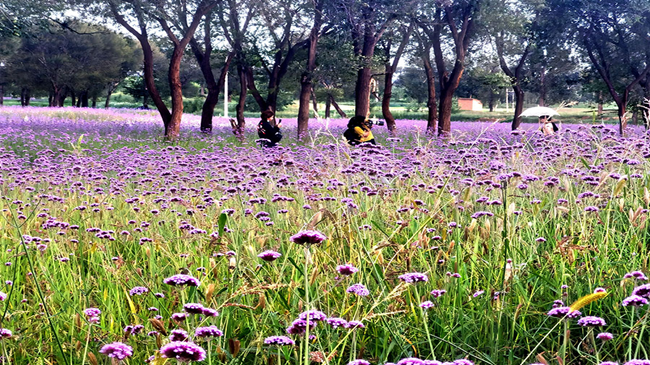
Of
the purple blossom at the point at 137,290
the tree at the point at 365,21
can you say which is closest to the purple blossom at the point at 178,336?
the purple blossom at the point at 137,290

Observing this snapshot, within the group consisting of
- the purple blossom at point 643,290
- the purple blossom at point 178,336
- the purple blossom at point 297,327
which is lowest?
the purple blossom at point 297,327

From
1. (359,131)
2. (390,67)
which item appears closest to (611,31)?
(390,67)

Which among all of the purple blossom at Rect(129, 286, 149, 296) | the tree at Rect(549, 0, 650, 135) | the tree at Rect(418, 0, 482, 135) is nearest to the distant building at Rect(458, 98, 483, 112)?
the tree at Rect(549, 0, 650, 135)

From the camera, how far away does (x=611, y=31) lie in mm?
24953

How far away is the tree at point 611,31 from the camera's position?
71.0 ft

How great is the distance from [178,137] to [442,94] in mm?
9419

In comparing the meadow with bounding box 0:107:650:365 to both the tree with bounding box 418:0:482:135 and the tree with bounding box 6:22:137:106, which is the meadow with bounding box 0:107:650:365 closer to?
the tree with bounding box 418:0:482:135

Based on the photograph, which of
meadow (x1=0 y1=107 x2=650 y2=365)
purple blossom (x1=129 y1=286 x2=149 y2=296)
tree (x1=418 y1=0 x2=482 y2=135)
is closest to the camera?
meadow (x1=0 y1=107 x2=650 y2=365)

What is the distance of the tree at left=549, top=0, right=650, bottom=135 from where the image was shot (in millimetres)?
21641

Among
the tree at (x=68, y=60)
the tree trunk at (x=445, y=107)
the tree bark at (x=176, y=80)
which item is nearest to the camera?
the tree bark at (x=176, y=80)

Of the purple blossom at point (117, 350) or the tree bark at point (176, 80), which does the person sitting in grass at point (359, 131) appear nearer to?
the tree bark at point (176, 80)

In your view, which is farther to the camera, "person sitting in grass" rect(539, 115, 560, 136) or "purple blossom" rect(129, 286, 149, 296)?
"person sitting in grass" rect(539, 115, 560, 136)

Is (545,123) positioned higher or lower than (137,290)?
higher

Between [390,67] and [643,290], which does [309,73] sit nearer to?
[390,67]
